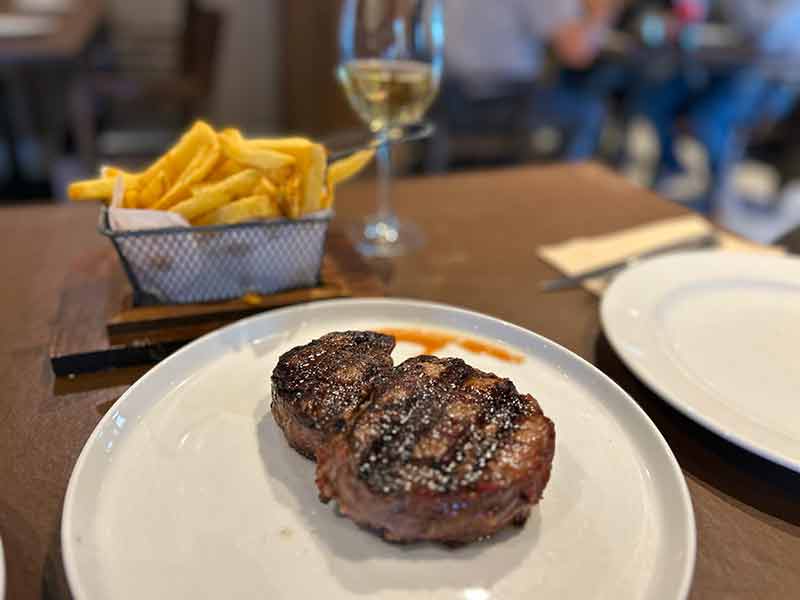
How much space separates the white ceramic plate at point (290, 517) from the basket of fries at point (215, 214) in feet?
0.76

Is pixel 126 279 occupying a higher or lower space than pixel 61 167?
higher

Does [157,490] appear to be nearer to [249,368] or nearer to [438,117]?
[249,368]

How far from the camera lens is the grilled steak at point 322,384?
818mm

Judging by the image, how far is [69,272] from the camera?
137 centimetres

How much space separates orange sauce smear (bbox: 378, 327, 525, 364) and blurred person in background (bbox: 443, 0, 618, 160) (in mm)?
3334

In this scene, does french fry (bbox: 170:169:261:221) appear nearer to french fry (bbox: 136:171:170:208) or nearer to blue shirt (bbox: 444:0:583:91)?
french fry (bbox: 136:171:170:208)

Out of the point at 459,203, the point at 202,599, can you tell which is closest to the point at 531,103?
the point at 459,203

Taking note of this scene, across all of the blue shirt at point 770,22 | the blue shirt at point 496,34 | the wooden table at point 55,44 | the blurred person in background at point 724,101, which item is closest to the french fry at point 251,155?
the wooden table at point 55,44

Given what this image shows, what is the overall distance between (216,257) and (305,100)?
4552 mm

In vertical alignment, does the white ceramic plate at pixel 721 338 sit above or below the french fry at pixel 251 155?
below

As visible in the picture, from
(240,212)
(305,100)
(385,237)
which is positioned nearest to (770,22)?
(305,100)

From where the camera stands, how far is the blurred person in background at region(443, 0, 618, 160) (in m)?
4.00

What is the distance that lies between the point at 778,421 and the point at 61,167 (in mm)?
4607

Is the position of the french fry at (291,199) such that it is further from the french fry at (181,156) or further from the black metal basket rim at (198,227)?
the french fry at (181,156)
